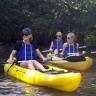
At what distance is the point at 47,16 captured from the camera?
16.5m

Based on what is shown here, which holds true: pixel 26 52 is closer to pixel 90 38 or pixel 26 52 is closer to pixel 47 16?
pixel 90 38

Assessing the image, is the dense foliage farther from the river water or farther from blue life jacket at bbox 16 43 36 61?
the river water

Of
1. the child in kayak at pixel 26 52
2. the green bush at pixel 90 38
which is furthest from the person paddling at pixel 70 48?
the green bush at pixel 90 38

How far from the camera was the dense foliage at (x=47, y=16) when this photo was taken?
15641 mm

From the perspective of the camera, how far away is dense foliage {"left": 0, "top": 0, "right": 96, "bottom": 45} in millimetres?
15641

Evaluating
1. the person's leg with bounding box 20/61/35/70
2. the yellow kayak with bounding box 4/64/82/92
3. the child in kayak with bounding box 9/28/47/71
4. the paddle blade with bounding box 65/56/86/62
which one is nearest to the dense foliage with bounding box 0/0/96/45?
the paddle blade with bounding box 65/56/86/62

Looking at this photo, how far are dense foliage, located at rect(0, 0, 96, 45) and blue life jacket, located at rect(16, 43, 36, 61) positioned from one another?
7.65 metres

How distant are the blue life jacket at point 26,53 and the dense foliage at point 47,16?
7.65 metres

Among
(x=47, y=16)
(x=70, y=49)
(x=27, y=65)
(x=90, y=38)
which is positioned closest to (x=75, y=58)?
(x=70, y=49)

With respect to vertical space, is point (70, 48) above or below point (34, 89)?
above

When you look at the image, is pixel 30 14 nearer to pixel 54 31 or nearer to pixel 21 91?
pixel 54 31

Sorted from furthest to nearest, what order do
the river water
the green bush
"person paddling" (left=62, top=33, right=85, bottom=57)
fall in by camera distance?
the green bush, "person paddling" (left=62, top=33, right=85, bottom=57), the river water

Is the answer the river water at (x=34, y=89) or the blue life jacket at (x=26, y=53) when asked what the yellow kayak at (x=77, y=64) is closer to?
the river water at (x=34, y=89)

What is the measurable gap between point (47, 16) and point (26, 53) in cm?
863
